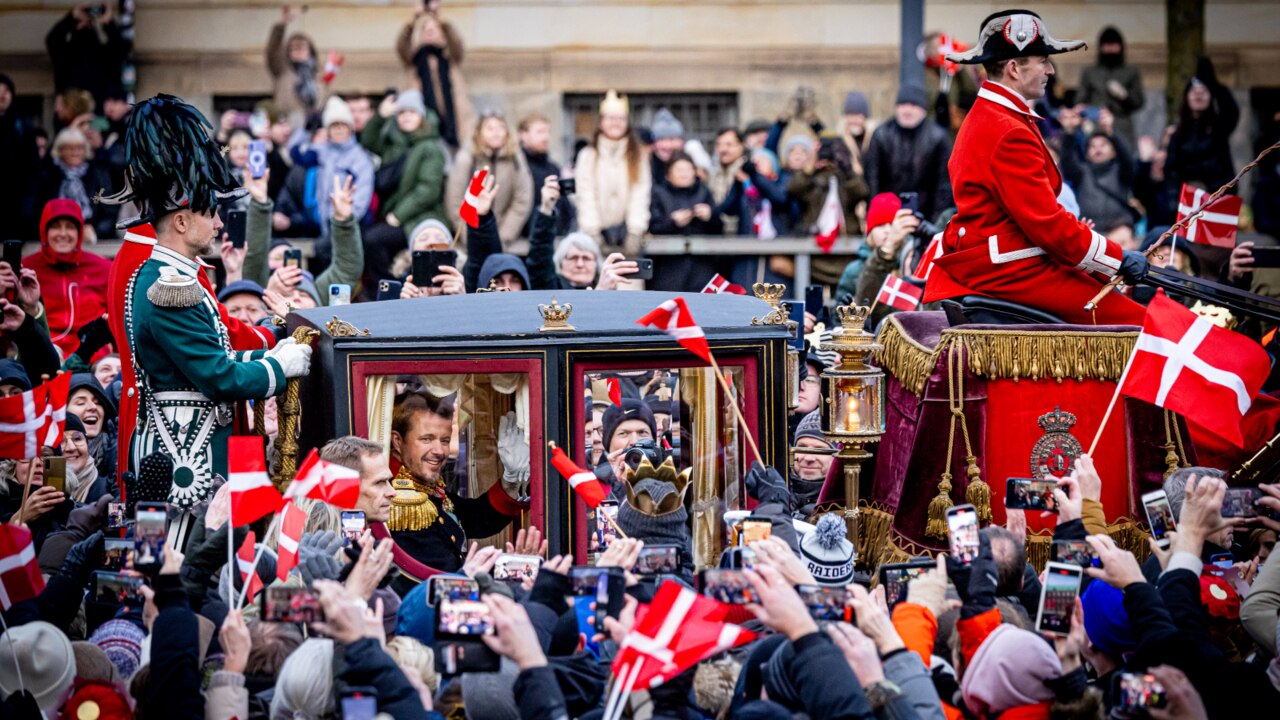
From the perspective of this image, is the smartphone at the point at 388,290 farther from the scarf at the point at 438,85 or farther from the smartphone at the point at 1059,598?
the scarf at the point at 438,85

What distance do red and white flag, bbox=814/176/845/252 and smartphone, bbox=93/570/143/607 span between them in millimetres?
8070

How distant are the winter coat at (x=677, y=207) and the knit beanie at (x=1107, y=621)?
25.7 feet

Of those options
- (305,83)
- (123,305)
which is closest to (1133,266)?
(123,305)

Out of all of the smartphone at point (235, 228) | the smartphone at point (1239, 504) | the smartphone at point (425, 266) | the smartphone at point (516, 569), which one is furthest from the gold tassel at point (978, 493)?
the smartphone at point (235, 228)

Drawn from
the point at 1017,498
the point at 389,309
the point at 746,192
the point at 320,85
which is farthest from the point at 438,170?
the point at 1017,498

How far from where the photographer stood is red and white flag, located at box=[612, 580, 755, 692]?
580cm

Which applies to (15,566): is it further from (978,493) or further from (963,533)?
(978,493)

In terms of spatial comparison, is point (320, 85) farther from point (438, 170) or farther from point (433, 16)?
point (438, 170)

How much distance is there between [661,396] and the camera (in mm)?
8195

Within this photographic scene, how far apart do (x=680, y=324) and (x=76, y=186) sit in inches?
347

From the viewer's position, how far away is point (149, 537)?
20.3 feet

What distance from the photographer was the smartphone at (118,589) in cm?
620

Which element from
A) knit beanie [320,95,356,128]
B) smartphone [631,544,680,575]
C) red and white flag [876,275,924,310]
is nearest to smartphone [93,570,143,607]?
smartphone [631,544,680,575]

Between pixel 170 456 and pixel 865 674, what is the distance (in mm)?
3241
